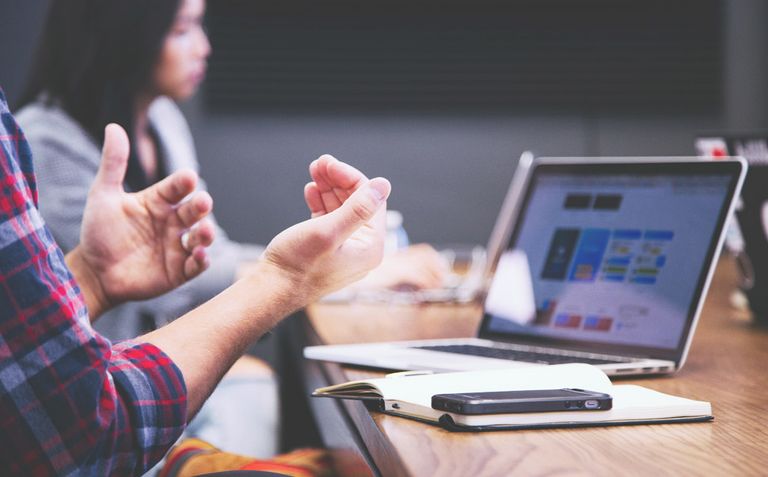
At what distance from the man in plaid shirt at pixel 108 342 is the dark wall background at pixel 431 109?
267 centimetres

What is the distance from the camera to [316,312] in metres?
1.98

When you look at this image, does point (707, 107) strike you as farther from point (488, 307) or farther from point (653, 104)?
point (488, 307)

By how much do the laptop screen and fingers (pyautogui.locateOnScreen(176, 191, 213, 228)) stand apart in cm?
47

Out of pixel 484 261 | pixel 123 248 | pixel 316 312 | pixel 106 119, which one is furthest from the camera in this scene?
pixel 484 261

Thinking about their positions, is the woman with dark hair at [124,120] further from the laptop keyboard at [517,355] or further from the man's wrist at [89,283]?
the laptop keyboard at [517,355]

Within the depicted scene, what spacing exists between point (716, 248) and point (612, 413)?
431 mm

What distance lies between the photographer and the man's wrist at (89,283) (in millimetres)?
1444

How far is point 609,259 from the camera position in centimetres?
134

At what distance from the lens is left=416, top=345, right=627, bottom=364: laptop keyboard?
1.20 m

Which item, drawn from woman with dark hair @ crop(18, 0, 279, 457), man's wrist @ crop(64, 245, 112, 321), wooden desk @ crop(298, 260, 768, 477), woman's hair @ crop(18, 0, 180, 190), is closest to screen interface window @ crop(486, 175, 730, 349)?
wooden desk @ crop(298, 260, 768, 477)

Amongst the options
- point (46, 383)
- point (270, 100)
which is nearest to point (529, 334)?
point (46, 383)

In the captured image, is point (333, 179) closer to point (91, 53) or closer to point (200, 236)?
point (200, 236)

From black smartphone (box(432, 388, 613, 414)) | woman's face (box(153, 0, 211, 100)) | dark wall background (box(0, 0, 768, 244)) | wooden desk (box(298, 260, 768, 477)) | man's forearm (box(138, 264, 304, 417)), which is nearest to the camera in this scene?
wooden desk (box(298, 260, 768, 477))

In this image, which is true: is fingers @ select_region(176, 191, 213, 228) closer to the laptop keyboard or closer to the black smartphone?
the laptop keyboard
